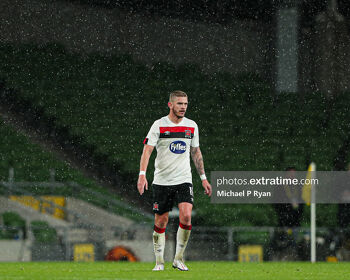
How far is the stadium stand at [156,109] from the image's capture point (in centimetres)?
1845

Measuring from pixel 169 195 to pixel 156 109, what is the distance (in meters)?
13.1

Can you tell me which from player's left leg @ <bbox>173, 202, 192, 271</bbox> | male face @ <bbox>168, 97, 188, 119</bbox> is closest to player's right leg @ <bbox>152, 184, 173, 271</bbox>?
player's left leg @ <bbox>173, 202, 192, 271</bbox>

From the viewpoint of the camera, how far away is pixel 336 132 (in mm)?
20078

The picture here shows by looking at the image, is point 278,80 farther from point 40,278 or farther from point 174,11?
point 40,278

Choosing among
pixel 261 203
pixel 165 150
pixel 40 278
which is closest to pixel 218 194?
Answer: pixel 261 203

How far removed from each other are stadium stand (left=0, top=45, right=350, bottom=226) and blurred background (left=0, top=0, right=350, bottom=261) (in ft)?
0.13

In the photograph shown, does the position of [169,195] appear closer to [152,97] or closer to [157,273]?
[157,273]

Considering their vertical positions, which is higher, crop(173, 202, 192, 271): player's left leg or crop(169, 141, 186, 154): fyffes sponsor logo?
crop(169, 141, 186, 154): fyffes sponsor logo

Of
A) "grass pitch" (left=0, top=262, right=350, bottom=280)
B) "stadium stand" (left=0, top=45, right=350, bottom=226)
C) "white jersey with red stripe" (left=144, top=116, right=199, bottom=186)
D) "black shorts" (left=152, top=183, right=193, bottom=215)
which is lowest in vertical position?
"grass pitch" (left=0, top=262, right=350, bottom=280)

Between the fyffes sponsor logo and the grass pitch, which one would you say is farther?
the fyffes sponsor logo

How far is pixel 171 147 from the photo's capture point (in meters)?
7.39

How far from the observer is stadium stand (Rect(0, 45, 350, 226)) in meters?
18.5

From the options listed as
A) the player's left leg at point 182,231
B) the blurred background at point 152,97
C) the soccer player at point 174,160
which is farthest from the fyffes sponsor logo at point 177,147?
the blurred background at point 152,97

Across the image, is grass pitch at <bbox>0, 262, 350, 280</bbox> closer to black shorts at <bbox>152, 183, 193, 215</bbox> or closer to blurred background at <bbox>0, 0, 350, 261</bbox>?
black shorts at <bbox>152, 183, 193, 215</bbox>
